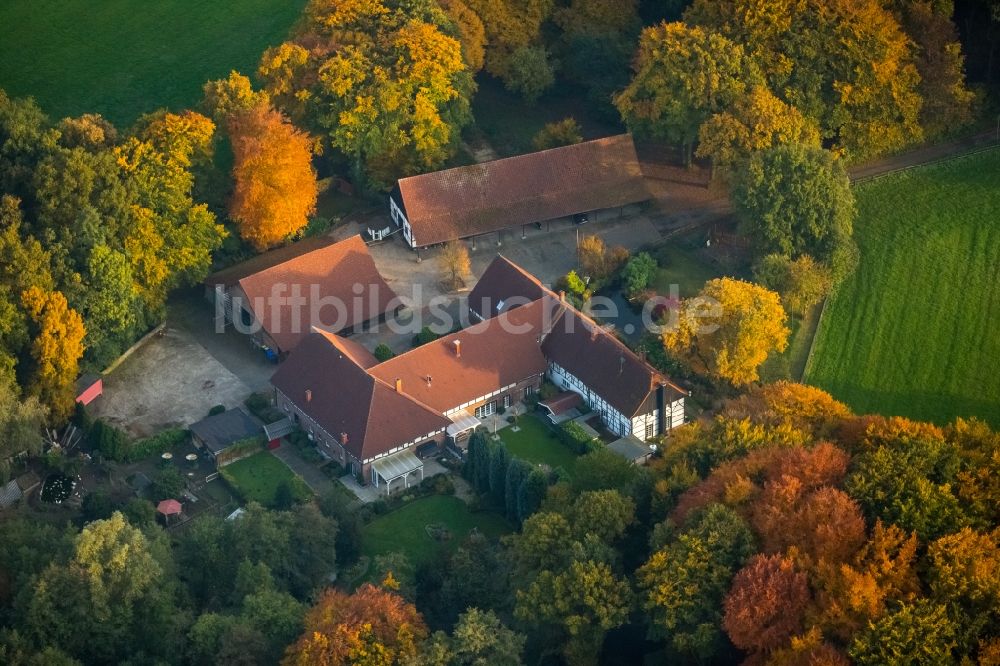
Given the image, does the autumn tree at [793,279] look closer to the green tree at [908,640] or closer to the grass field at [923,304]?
the grass field at [923,304]

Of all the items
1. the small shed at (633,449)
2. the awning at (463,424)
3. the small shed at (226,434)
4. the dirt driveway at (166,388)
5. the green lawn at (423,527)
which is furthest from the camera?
the dirt driveway at (166,388)

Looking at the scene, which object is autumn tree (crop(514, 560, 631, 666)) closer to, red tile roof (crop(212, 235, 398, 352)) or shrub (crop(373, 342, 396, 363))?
shrub (crop(373, 342, 396, 363))

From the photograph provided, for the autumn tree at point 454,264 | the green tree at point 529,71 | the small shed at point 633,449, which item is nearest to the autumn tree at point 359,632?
the small shed at point 633,449

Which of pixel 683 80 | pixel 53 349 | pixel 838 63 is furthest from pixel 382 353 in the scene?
pixel 838 63

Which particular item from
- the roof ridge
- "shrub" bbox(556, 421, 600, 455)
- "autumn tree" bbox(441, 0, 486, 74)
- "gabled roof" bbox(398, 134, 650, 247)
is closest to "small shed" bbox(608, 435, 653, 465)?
"shrub" bbox(556, 421, 600, 455)

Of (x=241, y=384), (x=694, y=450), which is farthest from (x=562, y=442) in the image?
(x=241, y=384)

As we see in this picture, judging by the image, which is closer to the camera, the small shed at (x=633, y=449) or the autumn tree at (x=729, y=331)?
the small shed at (x=633, y=449)
